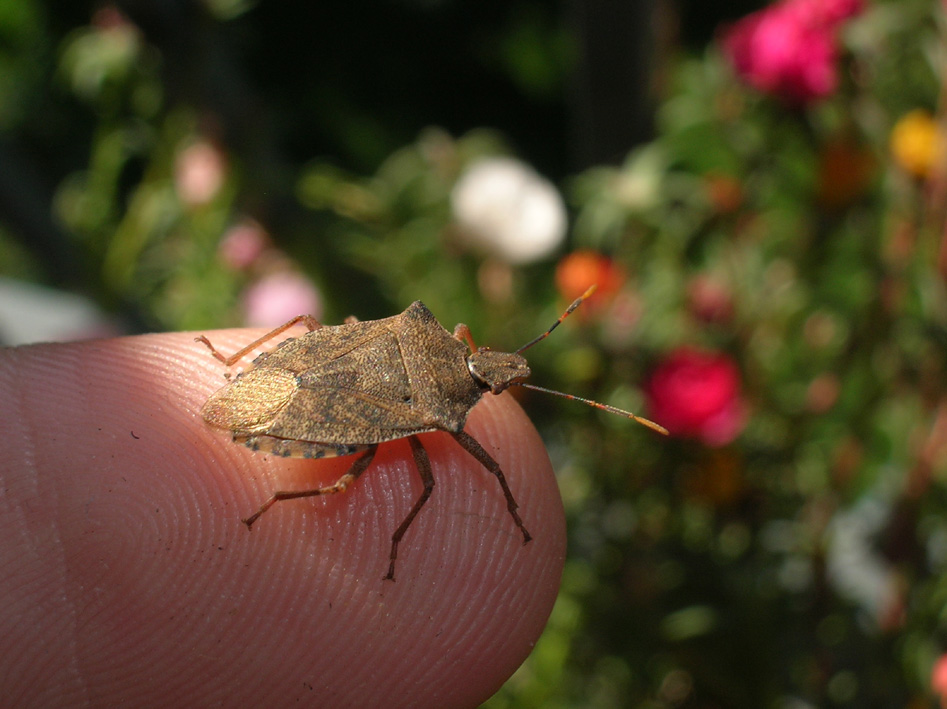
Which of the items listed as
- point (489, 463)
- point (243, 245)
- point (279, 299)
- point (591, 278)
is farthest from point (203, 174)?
point (489, 463)

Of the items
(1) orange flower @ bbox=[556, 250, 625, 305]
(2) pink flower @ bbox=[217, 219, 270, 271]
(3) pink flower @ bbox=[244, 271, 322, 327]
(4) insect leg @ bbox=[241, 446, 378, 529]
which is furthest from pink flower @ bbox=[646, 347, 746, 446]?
(2) pink flower @ bbox=[217, 219, 270, 271]

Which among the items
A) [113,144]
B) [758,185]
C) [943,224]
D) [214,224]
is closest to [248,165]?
[214,224]

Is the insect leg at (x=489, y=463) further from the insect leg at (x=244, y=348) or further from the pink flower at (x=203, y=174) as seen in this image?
the pink flower at (x=203, y=174)

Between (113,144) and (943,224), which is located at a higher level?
(113,144)

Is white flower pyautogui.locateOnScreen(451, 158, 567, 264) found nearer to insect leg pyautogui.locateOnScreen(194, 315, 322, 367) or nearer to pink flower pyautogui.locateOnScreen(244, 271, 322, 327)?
pink flower pyautogui.locateOnScreen(244, 271, 322, 327)

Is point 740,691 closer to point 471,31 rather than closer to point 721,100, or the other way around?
point 721,100

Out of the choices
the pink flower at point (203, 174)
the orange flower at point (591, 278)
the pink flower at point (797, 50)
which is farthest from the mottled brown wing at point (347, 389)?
the pink flower at point (797, 50)

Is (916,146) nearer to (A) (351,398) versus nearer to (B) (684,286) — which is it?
(B) (684,286)
